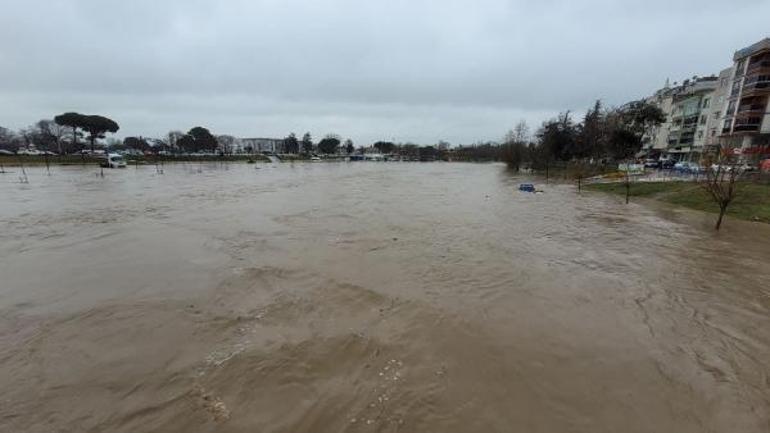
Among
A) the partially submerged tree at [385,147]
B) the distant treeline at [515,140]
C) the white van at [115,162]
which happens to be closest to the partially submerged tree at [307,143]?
the distant treeline at [515,140]

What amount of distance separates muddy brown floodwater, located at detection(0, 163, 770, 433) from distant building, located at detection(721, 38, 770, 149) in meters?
48.7

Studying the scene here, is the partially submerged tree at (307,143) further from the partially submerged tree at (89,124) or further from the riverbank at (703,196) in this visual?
the riverbank at (703,196)

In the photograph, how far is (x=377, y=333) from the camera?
6297 millimetres

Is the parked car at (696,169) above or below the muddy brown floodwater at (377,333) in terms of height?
above

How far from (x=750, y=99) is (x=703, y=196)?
39.5 metres

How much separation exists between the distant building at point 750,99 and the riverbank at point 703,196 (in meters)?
27.7

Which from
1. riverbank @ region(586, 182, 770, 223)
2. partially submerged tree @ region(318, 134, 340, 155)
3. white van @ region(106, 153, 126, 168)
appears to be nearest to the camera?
riverbank @ region(586, 182, 770, 223)

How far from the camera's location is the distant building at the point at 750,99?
4578 centimetres

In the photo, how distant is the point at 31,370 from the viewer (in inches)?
200

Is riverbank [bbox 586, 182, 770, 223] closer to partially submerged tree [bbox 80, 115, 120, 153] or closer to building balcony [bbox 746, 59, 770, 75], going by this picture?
building balcony [bbox 746, 59, 770, 75]

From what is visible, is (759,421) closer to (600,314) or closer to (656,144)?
(600,314)

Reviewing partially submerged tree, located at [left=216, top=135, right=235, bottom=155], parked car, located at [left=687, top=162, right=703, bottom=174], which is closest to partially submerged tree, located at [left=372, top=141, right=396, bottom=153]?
partially submerged tree, located at [left=216, top=135, right=235, bottom=155]

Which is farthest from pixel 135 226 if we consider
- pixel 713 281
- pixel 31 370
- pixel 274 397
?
pixel 713 281

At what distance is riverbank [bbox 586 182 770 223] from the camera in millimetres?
18922
